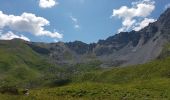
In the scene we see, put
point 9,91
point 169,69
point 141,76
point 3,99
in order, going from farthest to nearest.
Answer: point 141,76 → point 169,69 → point 9,91 → point 3,99

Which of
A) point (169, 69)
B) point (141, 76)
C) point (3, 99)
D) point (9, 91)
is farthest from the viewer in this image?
point (141, 76)

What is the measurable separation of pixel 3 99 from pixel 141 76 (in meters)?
176

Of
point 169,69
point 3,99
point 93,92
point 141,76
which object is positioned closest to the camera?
point 3,99

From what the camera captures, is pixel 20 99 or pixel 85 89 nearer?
pixel 20 99

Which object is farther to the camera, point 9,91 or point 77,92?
point 77,92

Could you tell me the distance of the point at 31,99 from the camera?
18.6 metres

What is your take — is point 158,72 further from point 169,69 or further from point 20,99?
point 20,99

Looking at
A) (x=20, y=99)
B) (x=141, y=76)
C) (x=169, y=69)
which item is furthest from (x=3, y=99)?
(x=141, y=76)

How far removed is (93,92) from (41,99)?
24297 mm

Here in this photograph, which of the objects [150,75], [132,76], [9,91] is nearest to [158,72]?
[150,75]

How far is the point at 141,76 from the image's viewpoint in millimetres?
190500

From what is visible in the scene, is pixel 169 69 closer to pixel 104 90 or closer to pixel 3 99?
pixel 104 90

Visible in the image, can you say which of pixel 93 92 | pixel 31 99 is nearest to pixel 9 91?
pixel 31 99

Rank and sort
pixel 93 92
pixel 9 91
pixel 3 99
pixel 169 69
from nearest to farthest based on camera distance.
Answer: pixel 3 99 → pixel 9 91 → pixel 93 92 → pixel 169 69
